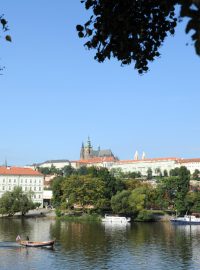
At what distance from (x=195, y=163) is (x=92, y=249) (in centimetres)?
12748

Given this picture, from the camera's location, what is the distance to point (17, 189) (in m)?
67.6

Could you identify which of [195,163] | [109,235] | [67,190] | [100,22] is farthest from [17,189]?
[195,163]

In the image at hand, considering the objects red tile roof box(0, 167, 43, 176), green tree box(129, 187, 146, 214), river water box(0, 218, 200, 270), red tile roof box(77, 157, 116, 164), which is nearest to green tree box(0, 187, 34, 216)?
green tree box(129, 187, 146, 214)

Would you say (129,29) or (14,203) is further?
(14,203)

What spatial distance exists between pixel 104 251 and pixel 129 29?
96.2ft

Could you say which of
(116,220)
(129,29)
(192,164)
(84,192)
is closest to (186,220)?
(116,220)

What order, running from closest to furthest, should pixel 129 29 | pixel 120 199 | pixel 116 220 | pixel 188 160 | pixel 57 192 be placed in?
pixel 129 29
pixel 116 220
pixel 120 199
pixel 57 192
pixel 188 160

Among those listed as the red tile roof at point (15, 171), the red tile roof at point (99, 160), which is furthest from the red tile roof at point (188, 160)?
the red tile roof at point (15, 171)

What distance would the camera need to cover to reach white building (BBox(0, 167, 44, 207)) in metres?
92.1

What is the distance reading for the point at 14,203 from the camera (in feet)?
213

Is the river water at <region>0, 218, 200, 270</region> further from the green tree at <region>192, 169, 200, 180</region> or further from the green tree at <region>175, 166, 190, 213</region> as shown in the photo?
the green tree at <region>192, 169, 200, 180</region>

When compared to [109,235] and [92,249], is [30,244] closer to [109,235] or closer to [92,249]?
[92,249]

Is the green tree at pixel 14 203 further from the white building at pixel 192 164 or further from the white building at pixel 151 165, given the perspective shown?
the white building at pixel 151 165

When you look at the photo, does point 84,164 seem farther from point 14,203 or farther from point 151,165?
point 14,203
